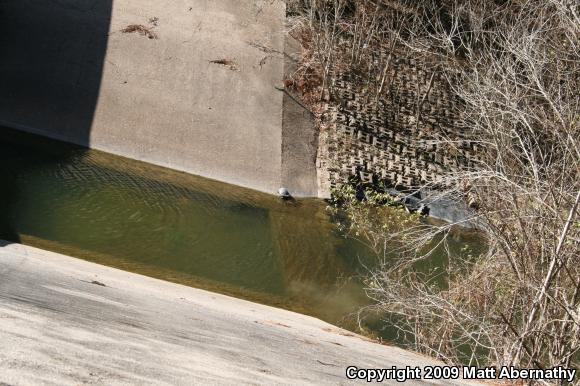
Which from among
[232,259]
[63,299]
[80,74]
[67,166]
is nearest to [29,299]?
[63,299]

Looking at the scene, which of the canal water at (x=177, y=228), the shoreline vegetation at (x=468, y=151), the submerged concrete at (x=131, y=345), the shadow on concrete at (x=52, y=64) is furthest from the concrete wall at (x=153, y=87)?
the submerged concrete at (x=131, y=345)

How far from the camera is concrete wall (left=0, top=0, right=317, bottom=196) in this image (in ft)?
46.6

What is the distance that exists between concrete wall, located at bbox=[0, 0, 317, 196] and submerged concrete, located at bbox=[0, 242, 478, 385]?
1027 centimetres

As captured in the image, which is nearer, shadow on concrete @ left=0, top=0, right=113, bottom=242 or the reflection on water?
the reflection on water

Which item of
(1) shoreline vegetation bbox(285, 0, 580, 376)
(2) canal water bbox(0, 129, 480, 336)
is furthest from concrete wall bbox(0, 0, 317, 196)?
(1) shoreline vegetation bbox(285, 0, 580, 376)

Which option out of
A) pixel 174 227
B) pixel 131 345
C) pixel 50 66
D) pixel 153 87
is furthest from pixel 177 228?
pixel 131 345

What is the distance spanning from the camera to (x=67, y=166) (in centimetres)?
1300

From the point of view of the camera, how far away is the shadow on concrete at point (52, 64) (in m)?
13.9

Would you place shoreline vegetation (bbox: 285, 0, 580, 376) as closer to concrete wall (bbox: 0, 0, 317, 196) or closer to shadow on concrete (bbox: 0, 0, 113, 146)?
concrete wall (bbox: 0, 0, 317, 196)

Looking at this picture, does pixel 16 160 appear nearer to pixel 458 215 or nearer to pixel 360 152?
pixel 360 152

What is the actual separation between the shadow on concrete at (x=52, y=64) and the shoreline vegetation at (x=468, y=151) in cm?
502

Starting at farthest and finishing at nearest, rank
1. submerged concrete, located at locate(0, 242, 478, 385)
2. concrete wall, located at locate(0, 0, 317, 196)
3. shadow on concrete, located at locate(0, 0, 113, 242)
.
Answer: concrete wall, located at locate(0, 0, 317, 196) < shadow on concrete, located at locate(0, 0, 113, 242) < submerged concrete, located at locate(0, 242, 478, 385)

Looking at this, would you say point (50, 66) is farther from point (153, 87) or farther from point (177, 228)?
point (177, 228)

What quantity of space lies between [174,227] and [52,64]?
5374 millimetres
